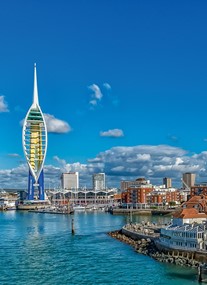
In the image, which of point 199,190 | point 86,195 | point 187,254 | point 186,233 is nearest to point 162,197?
point 199,190

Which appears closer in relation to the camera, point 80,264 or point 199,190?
point 80,264

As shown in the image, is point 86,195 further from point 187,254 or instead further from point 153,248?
point 187,254

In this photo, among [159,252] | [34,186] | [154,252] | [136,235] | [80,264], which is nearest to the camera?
[80,264]

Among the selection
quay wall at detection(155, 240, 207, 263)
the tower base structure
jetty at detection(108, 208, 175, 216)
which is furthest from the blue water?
the tower base structure

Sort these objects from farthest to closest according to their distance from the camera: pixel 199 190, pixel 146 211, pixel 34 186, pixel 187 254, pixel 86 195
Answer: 1. pixel 86 195
2. pixel 34 186
3. pixel 199 190
4. pixel 146 211
5. pixel 187 254

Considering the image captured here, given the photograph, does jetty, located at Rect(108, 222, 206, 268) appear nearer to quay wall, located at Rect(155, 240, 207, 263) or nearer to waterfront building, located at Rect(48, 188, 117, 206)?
quay wall, located at Rect(155, 240, 207, 263)

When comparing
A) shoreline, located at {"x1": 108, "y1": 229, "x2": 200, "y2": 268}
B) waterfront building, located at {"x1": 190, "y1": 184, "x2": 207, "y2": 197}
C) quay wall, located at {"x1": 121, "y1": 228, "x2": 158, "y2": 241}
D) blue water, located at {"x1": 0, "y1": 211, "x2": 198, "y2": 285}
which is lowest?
blue water, located at {"x1": 0, "y1": 211, "x2": 198, "y2": 285}

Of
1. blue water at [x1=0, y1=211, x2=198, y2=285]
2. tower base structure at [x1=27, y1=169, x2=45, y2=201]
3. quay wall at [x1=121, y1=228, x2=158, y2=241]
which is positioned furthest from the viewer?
tower base structure at [x1=27, y1=169, x2=45, y2=201]

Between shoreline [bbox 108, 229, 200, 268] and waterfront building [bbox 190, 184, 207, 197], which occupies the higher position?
waterfront building [bbox 190, 184, 207, 197]

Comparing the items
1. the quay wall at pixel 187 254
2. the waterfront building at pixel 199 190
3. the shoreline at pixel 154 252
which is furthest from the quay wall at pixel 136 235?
the waterfront building at pixel 199 190

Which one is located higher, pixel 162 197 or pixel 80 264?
pixel 162 197

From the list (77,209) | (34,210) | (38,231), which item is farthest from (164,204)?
(38,231)

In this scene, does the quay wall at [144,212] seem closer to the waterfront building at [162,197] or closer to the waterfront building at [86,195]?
the waterfront building at [162,197]

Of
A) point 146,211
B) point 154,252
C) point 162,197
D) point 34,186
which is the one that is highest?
point 34,186
